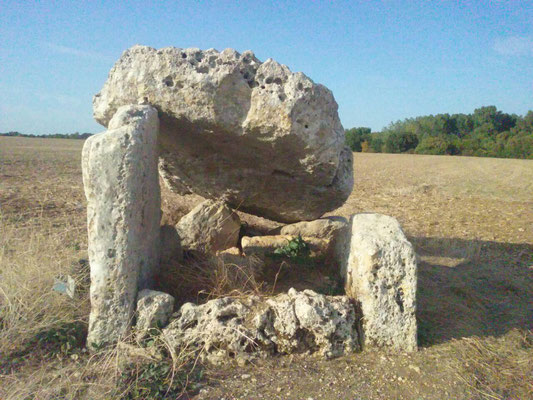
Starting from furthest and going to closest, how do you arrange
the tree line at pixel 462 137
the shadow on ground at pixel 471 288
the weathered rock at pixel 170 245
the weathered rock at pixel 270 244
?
the tree line at pixel 462 137 < the weathered rock at pixel 270 244 < the weathered rock at pixel 170 245 < the shadow on ground at pixel 471 288

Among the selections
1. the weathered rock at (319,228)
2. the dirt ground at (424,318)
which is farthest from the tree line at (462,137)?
the weathered rock at (319,228)

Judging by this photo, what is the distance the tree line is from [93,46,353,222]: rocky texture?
2729 cm

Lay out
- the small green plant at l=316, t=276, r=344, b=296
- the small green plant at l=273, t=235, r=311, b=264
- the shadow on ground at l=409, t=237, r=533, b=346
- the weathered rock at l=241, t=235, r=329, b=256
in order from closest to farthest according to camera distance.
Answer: the shadow on ground at l=409, t=237, r=533, b=346 → the small green plant at l=316, t=276, r=344, b=296 → the small green plant at l=273, t=235, r=311, b=264 → the weathered rock at l=241, t=235, r=329, b=256

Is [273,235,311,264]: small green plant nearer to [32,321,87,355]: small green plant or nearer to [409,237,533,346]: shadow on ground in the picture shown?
[409,237,533,346]: shadow on ground

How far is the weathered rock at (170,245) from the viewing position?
5.25 meters

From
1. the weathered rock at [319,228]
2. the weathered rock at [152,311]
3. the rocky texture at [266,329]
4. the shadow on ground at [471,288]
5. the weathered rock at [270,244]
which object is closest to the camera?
the rocky texture at [266,329]

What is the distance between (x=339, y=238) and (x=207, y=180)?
75.8 inches

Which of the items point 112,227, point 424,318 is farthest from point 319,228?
point 112,227

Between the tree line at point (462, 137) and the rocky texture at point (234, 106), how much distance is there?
89.5 feet

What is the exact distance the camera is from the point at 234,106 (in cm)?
464

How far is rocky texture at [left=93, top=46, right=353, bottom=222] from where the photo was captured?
4.56 metres

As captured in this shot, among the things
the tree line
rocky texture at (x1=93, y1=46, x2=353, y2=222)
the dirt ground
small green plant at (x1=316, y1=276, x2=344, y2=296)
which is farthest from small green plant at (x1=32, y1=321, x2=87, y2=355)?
the tree line

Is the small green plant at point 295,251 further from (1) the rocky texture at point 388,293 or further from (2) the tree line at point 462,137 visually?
(2) the tree line at point 462,137

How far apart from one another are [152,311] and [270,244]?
2.35 metres
